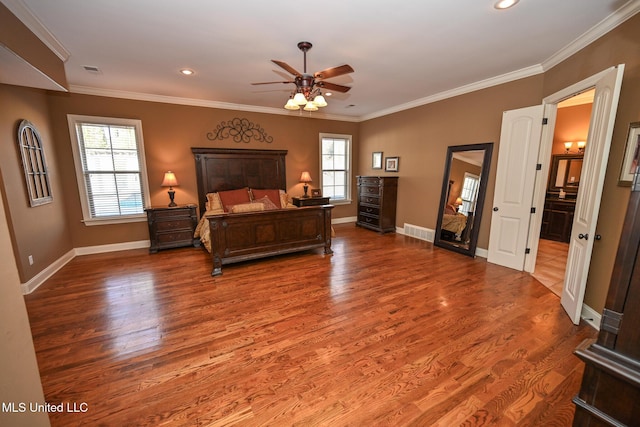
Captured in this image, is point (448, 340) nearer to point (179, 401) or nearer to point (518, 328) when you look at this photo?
point (518, 328)

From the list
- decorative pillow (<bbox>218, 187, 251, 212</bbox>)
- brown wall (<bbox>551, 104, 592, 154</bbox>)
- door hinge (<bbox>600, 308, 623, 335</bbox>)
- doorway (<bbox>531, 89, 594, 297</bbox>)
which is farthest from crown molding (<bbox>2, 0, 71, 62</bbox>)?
brown wall (<bbox>551, 104, 592, 154</bbox>)

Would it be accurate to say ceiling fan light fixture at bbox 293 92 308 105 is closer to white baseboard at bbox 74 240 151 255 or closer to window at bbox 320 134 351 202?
window at bbox 320 134 351 202

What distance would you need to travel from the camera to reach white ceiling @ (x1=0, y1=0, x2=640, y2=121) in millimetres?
2176

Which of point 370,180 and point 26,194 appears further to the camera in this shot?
point 370,180

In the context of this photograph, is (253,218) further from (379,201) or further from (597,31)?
(597,31)

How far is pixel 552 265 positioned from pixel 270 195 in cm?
493

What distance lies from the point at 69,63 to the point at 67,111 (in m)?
1.32

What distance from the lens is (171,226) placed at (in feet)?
15.3

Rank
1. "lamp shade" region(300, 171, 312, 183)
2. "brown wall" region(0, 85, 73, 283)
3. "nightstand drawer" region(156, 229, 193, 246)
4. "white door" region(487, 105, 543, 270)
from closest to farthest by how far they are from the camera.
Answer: "brown wall" region(0, 85, 73, 283)
"white door" region(487, 105, 543, 270)
"nightstand drawer" region(156, 229, 193, 246)
"lamp shade" region(300, 171, 312, 183)

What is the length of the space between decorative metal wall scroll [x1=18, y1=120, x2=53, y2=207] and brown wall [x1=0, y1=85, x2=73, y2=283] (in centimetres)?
6

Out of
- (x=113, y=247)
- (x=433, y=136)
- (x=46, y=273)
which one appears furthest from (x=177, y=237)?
(x=433, y=136)

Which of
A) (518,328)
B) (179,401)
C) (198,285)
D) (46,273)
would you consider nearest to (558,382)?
(518,328)

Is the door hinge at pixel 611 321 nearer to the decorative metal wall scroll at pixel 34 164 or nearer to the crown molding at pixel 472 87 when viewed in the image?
the crown molding at pixel 472 87

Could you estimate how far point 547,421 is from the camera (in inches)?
59.6
